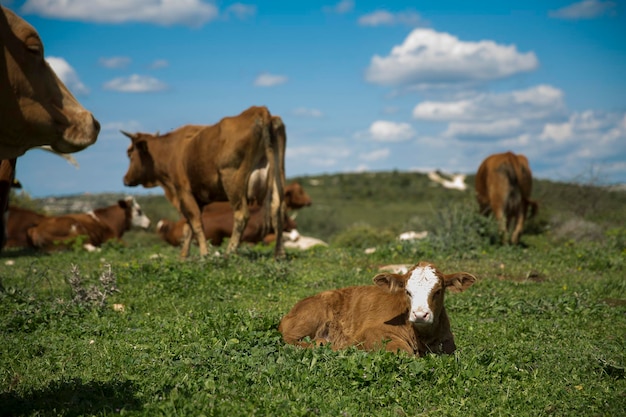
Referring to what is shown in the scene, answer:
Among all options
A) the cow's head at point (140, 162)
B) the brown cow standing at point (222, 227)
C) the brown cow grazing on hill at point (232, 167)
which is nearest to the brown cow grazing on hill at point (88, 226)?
the brown cow standing at point (222, 227)

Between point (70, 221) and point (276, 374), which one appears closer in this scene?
point (276, 374)

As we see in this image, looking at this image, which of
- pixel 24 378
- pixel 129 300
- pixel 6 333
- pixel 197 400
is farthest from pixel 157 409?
pixel 129 300

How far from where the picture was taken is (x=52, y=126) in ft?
15.5

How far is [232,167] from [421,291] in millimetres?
8623

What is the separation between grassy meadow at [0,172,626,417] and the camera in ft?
19.8

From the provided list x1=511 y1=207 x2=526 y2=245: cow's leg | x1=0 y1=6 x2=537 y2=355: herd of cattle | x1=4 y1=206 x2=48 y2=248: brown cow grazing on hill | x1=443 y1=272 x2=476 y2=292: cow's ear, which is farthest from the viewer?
x1=4 y1=206 x2=48 y2=248: brown cow grazing on hill

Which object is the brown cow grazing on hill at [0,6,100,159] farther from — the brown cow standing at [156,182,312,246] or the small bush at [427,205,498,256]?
the brown cow standing at [156,182,312,246]

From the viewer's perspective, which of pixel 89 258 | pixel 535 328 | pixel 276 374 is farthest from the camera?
pixel 89 258

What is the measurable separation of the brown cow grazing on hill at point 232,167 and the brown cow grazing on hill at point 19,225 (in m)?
6.95

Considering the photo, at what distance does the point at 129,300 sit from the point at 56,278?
3429 mm

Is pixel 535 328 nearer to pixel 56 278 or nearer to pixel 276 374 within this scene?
pixel 276 374

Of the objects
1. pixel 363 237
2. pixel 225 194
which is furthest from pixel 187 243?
pixel 363 237

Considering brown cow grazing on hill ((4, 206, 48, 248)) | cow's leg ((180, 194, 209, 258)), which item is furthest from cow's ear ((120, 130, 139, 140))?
brown cow grazing on hill ((4, 206, 48, 248))

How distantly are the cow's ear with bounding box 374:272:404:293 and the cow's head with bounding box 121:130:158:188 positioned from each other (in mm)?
11573
